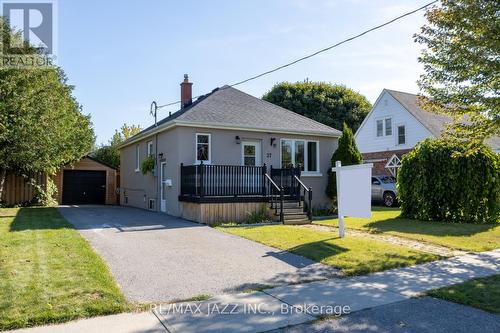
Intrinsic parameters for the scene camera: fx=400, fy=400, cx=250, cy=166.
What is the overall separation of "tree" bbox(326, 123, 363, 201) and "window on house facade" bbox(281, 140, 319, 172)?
812 millimetres

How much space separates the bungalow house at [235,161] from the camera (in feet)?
43.8

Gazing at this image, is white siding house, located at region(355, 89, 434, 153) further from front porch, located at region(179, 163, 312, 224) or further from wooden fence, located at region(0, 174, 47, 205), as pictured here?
wooden fence, located at region(0, 174, 47, 205)

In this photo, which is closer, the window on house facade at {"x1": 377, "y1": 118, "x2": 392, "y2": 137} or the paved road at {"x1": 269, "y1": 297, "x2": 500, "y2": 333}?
the paved road at {"x1": 269, "y1": 297, "x2": 500, "y2": 333}

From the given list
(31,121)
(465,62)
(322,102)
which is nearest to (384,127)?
→ (322,102)

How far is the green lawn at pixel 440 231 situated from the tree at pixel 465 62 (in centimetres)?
258

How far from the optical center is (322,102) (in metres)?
39.0

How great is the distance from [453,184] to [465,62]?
5426 mm

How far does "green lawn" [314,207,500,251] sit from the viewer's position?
31.2 ft

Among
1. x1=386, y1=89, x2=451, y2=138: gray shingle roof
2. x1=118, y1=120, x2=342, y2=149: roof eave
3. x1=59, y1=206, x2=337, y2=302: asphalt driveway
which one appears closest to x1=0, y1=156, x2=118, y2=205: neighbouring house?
x1=118, y1=120, x2=342, y2=149: roof eave

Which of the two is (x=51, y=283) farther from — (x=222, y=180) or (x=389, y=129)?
(x=389, y=129)

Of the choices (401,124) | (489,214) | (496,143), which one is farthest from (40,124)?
(496,143)

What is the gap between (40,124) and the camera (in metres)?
17.0

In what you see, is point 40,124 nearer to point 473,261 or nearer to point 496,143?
point 473,261

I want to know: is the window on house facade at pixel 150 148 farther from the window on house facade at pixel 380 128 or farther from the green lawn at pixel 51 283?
the window on house facade at pixel 380 128
